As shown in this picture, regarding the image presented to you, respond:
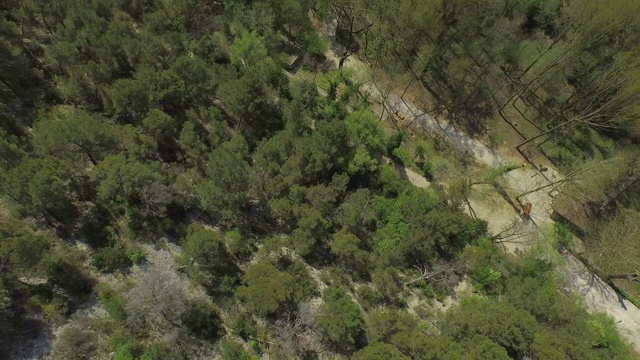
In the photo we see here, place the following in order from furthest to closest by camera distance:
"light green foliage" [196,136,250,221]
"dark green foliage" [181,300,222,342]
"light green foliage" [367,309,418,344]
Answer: "light green foliage" [196,136,250,221], "light green foliage" [367,309,418,344], "dark green foliage" [181,300,222,342]

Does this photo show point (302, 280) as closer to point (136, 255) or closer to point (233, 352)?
point (233, 352)

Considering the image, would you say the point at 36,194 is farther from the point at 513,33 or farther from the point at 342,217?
the point at 513,33

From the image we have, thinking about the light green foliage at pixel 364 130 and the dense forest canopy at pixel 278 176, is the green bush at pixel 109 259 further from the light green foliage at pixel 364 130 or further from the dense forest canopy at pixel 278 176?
the light green foliage at pixel 364 130

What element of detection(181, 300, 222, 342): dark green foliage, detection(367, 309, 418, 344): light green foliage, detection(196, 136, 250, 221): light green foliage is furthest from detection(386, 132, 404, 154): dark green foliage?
detection(181, 300, 222, 342): dark green foliage

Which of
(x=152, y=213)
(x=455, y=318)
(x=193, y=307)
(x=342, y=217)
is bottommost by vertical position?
(x=193, y=307)

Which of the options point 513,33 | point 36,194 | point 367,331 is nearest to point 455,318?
point 367,331

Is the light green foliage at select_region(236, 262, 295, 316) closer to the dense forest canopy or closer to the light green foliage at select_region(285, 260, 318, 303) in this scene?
the dense forest canopy

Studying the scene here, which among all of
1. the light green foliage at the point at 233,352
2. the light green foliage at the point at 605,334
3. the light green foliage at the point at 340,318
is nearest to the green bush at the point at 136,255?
the light green foliage at the point at 233,352
